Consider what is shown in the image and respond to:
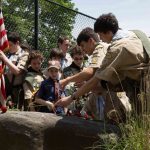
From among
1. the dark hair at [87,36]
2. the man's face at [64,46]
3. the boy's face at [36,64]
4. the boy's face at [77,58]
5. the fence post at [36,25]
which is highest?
the fence post at [36,25]

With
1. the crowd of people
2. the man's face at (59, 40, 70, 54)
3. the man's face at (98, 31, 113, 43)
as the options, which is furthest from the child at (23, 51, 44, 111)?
the man's face at (98, 31, 113, 43)

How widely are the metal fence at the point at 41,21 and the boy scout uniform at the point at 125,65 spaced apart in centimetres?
394

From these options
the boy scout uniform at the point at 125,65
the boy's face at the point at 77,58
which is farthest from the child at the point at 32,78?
the boy scout uniform at the point at 125,65

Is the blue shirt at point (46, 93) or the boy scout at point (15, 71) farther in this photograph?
the boy scout at point (15, 71)

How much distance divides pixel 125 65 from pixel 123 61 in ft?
0.16

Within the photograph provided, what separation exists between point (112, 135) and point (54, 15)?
17.3 ft

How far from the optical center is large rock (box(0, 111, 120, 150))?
4148 millimetres

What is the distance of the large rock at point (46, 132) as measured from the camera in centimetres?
415

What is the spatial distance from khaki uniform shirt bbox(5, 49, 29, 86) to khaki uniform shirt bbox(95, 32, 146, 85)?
93.7 inches

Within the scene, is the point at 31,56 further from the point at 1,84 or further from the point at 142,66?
the point at 142,66

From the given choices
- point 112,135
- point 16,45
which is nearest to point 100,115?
point 112,135

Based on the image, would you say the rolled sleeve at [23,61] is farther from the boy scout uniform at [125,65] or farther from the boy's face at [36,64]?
the boy scout uniform at [125,65]

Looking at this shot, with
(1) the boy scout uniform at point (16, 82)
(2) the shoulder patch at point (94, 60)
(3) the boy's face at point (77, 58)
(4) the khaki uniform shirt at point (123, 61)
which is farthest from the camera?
(3) the boy's face at point (77, 58)

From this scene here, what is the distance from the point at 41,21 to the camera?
884 centimetres
